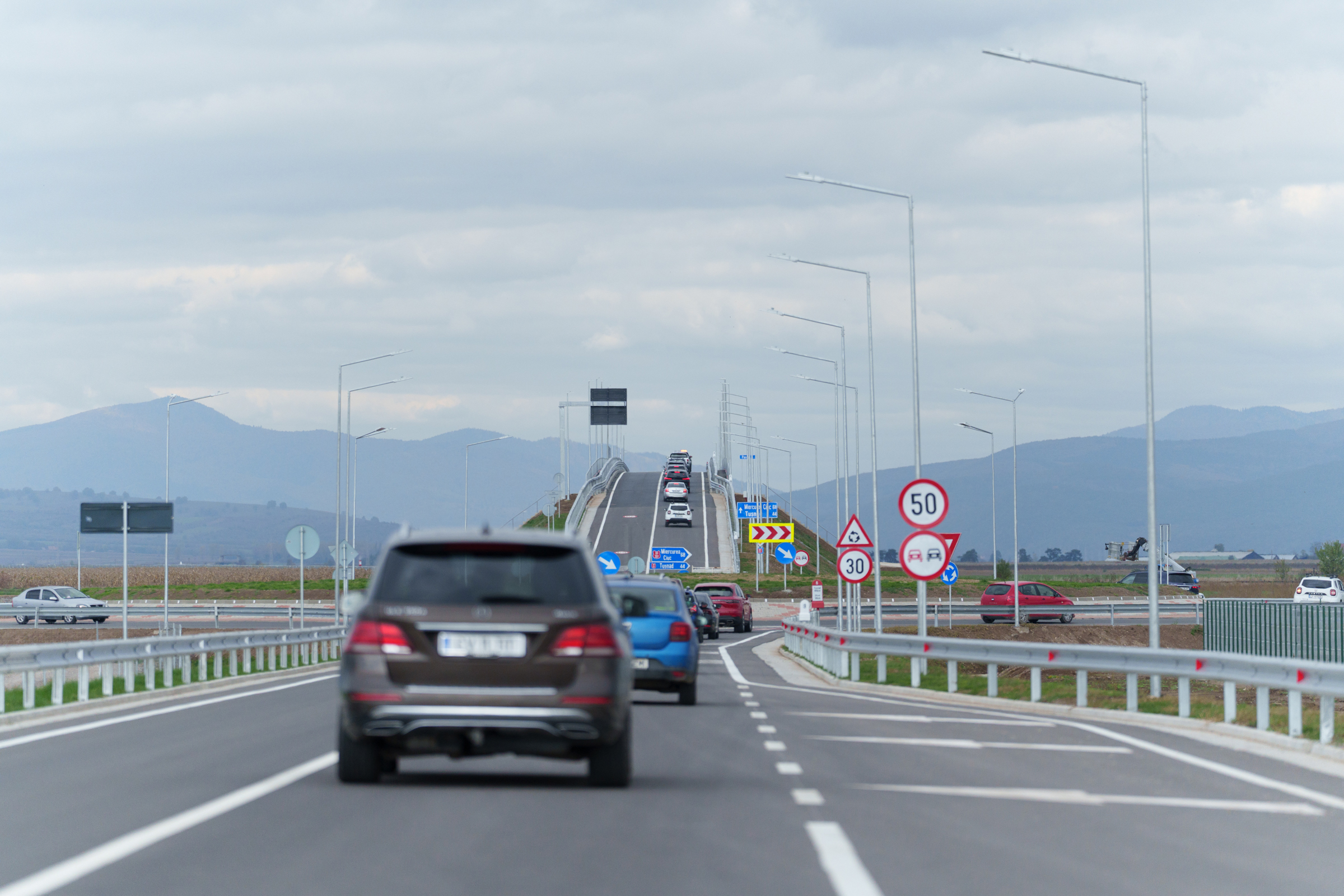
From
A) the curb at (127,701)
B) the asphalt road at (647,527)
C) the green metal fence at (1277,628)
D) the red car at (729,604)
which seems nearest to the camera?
the curb at (127,701)

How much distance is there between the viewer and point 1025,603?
68.4m

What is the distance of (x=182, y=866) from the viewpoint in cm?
891

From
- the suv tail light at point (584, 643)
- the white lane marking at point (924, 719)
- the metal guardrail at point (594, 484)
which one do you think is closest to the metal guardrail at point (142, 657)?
the white lane marking at point (924, 719)

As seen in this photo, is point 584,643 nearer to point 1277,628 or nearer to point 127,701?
point 127,701

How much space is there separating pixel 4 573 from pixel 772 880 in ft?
358

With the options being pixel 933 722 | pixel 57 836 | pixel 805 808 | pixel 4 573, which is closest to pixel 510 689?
pixel 805 808

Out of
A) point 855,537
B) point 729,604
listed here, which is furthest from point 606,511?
point 855,537

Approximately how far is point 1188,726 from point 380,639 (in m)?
11.1

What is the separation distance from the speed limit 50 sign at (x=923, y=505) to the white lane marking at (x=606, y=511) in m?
49.6

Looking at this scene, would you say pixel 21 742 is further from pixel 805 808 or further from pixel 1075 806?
pixel 1075 806

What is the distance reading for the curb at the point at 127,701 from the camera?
2019cm

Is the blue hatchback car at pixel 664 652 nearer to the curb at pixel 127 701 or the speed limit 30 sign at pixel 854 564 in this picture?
the curb at pixel 127 701

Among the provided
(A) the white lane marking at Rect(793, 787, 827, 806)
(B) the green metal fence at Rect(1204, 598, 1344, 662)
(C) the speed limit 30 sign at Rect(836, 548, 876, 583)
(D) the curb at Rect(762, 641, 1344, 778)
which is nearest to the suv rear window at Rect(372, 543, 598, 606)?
(A) the white lane marking at Rect(793, 787, 827, 806)

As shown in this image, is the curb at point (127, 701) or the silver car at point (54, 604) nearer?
the curb at point (127, 701)
